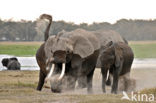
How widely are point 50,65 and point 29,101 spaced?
1.71 meters

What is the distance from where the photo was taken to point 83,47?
37.5 feet

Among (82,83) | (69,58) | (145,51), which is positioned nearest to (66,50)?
(69,58)

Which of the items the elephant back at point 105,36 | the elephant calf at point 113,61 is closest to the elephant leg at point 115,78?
the elephant calf at point 113,61

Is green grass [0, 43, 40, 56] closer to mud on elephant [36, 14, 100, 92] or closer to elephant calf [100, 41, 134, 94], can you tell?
elephant calf [100, 41, 134, 94]

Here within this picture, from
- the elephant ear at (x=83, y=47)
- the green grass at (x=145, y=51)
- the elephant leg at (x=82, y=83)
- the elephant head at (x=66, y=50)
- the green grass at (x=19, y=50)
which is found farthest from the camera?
the green grass at (x=19, y=50)

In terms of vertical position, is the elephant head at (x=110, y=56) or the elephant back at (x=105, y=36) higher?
the elephant head at (x=110, y=56)

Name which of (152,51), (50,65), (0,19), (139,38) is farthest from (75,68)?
(0,19)

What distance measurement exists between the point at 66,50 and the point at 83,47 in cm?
60

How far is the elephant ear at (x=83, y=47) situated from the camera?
11.3m

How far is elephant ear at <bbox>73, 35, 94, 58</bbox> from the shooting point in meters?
11.3

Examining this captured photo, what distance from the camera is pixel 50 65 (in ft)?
35.6

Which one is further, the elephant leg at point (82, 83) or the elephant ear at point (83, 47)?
the elephant leg at point (82, 83)

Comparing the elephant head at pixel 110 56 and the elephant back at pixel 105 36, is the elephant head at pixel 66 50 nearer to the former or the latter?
the elephant head at pixel 110 56

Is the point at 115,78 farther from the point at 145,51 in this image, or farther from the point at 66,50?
the point at 145,51
